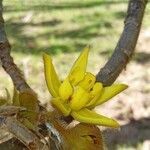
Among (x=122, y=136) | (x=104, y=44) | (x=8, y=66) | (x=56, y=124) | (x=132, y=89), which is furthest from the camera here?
(x=104, y=44)

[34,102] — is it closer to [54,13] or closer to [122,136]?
[122,136]

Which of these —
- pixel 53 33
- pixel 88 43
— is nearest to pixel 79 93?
pixel 88 43

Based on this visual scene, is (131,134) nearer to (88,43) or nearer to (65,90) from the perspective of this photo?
(88,43)

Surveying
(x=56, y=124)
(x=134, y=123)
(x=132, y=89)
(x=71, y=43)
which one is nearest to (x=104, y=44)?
(x=71, y=43)

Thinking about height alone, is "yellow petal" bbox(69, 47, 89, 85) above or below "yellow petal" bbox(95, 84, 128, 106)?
above

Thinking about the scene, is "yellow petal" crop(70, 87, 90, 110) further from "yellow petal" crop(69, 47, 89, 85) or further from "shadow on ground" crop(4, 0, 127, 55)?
"shadow on ground" crop(4, 0, 127, 55)

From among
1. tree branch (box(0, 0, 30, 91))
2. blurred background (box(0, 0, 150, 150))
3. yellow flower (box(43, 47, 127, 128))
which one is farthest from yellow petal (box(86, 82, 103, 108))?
blurred background (box(0, 0, 150, 150))
